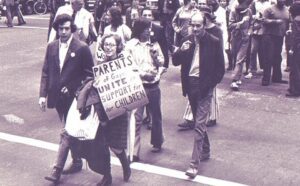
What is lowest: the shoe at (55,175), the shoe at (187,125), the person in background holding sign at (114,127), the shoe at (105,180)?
the shoe at (187,125)

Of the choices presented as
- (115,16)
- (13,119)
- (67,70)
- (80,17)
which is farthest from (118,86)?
(80,17)

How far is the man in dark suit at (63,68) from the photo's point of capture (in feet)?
22.6

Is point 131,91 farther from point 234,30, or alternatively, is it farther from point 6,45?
point 6,45

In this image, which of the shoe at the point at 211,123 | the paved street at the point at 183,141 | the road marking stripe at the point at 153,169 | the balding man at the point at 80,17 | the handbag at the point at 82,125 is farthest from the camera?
the balding man at the point at 80,17

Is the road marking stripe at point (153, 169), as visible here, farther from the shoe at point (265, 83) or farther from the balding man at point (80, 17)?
the shoe at point (265, 83)

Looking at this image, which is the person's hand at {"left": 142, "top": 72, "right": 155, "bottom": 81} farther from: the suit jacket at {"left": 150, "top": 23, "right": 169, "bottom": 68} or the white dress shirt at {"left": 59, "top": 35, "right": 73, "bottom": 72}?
the white dress shirt at {"left": 59, "top": 35, "right": 73, "bottom": 72}

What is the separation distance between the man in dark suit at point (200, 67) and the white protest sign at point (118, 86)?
718 millimetres

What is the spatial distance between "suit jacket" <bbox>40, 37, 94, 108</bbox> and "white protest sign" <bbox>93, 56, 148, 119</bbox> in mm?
369

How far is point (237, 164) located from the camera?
7.71m

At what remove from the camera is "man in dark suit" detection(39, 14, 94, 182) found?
22.6 feet

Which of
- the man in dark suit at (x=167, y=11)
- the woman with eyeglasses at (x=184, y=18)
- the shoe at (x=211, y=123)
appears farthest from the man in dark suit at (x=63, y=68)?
the man in dark suit at (x=167, y=11)

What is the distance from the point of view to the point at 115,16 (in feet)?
31.3

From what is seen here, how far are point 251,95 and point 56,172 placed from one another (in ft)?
18.7

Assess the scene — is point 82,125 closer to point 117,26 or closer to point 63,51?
point 63,51
